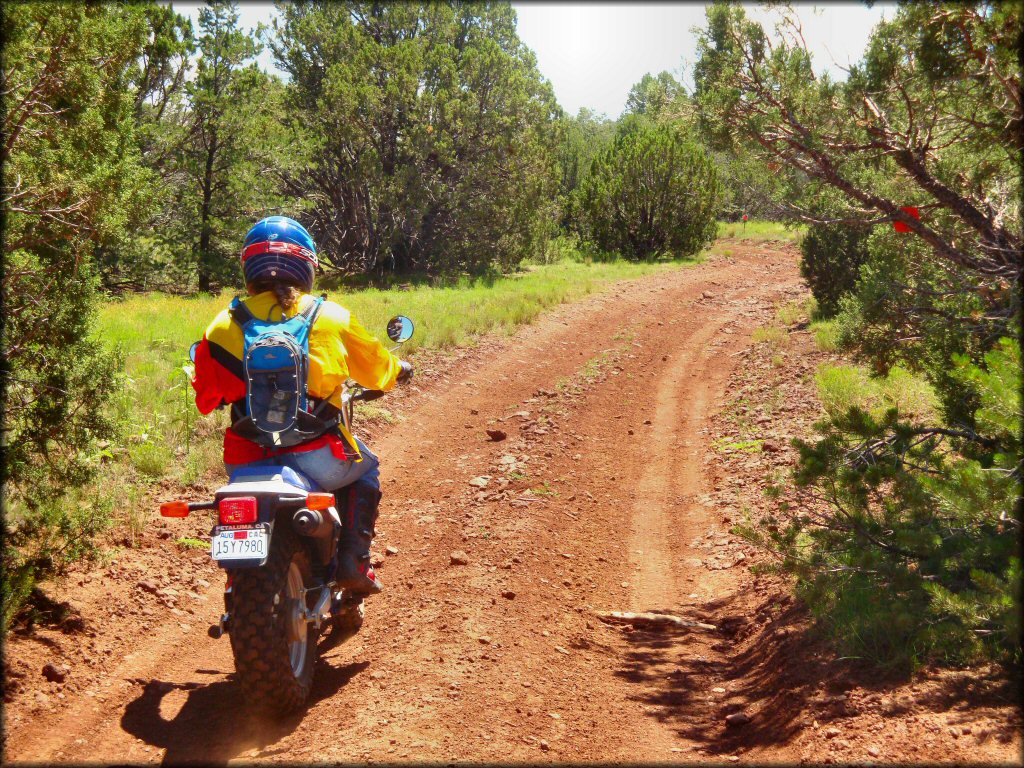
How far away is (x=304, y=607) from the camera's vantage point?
13.5 feet

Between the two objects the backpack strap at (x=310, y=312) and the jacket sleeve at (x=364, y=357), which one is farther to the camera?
the jacket sleeve at (x=364, y=357)

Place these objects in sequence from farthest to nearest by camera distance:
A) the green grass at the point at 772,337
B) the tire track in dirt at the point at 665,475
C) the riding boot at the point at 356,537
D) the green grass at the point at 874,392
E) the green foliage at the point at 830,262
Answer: the green foliage at the point at 830,262, the green grass at the point at 772,337, the green grass at the point at 874,392, the tire track in dirt at the point at 665,475, the riding boot at the point at 356,537

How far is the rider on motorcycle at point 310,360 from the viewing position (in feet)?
13.7

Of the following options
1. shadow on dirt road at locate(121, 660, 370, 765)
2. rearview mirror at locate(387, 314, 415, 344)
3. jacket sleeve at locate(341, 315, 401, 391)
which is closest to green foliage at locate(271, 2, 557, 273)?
rearview mirror at locate(387, 314, 415, 344)

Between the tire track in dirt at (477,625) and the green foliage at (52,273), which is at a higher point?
the green foliage at (52,273)

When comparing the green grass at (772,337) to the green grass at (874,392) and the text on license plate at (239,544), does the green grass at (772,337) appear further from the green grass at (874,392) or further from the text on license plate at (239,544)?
the text on license plate at (239,544)

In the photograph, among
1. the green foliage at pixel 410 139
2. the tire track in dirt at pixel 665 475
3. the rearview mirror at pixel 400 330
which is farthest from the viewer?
the green foliage at pixel 410 139

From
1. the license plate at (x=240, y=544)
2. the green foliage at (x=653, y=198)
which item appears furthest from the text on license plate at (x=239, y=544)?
the green foliage at (x=653, y=198)

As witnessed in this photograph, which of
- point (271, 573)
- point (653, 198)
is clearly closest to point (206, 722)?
point (271, 573)

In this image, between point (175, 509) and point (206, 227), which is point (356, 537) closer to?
point (175, 509)

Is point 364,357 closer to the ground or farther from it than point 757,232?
closer to the ground

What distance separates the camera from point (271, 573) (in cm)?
374

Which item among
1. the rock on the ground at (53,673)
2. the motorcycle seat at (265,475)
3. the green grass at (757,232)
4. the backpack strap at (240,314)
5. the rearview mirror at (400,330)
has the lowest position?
the rock on the ground at (53,673)

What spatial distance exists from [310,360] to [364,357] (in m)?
0.34
